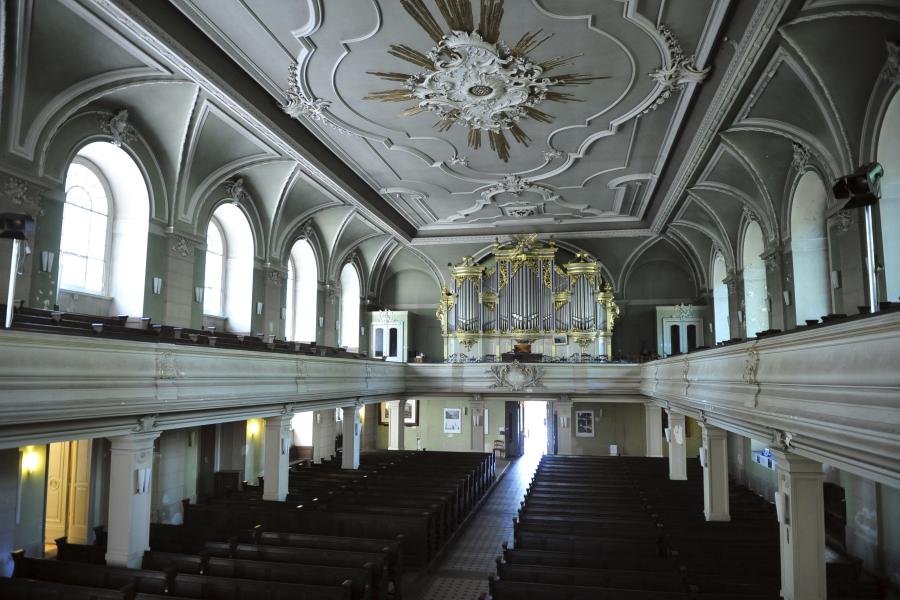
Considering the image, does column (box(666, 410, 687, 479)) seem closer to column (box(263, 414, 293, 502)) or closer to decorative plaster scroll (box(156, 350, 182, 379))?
column (box(263, 414, 293, 502))

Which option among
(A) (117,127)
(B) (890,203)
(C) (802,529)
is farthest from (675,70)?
(A) (117,127)

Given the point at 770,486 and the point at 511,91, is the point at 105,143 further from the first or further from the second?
the point at 770,486

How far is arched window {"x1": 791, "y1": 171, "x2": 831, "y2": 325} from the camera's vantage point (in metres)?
13.2

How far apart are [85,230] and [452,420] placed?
1722 cm

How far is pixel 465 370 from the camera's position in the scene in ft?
73.4

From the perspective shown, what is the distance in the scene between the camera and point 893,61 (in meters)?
8.63

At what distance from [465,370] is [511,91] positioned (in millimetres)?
11928

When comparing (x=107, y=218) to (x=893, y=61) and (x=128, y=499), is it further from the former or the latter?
(x=893, y=61)

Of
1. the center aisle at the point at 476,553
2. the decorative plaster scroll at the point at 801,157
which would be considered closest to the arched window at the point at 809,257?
the decorative plaster scroll at the point at 801,157

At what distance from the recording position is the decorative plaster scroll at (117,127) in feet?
39.5

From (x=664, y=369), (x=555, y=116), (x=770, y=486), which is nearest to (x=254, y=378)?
(x=555, y=116)

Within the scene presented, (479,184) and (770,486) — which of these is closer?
(770,486)

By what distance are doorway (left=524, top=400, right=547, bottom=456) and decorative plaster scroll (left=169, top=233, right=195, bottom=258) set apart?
18.7 meters

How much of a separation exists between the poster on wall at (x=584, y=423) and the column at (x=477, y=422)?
4.94 metres
